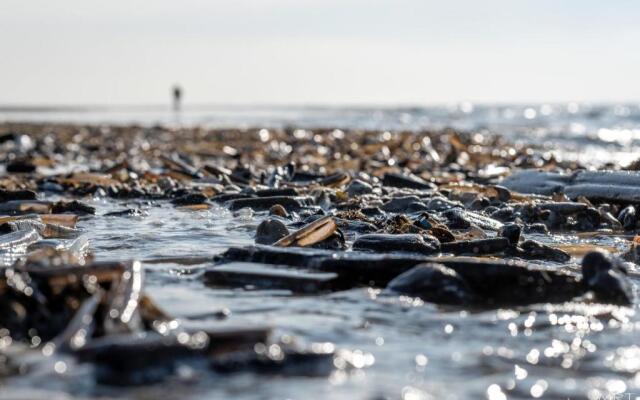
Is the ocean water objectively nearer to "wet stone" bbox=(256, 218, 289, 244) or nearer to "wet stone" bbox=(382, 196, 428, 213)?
"wet stone" bbox=(256, 218, 289, 244)

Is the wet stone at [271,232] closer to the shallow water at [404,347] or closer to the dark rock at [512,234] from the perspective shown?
the shallow water at [404,347]

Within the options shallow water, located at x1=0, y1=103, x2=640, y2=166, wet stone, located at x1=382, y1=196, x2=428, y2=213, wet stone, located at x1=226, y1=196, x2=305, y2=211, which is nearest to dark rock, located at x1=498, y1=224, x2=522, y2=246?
wet stone, located at x1=382, y1=196, x2=428, y2=213

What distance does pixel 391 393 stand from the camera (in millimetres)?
2369

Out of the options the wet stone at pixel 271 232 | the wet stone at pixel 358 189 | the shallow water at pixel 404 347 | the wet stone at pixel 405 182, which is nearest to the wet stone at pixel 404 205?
the wet stone at pixel 358 189

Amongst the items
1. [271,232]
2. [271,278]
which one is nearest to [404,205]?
[271,232]

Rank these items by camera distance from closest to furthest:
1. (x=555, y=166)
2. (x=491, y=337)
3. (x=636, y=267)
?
(x=491, y=337)
(x=636, y=267)
(x=555, y=166)

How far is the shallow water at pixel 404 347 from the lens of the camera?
235 centimetres

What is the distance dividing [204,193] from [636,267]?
13.1ft

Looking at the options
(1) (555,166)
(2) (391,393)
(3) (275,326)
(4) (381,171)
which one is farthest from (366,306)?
(1) (555,166)

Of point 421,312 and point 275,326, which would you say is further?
point 421,312

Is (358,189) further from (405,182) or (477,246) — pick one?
(477,246)

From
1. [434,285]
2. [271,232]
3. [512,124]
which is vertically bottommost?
[512,124]

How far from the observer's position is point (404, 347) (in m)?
2.84

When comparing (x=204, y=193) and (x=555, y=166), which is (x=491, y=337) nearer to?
(x=204, y=193)
